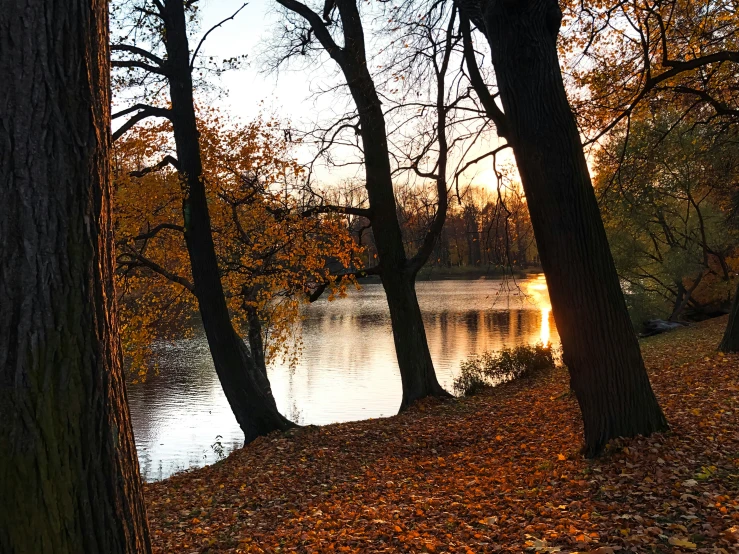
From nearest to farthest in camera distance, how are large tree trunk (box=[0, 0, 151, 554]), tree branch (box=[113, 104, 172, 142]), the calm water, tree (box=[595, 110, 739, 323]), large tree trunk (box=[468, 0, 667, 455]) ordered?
1. large tree trunk (box=[0, 0, 151, 554])
2. large tree trunk (box=[468, 0, 667, 455])
3. tree branch (box=[113, 104, 172, 142])
4. the calm water
5. tree (box=[595, 110, 739, 323])

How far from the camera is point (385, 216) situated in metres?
10.6

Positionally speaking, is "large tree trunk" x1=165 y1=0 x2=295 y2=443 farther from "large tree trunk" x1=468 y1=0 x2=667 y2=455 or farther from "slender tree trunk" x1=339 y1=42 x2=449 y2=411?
"large tree trunk" x1=468 y1=0 x2=667 y2=455

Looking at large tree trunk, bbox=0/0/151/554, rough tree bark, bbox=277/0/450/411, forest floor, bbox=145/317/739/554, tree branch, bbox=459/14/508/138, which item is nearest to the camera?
large tree trunk, bbox=0/0/151/554

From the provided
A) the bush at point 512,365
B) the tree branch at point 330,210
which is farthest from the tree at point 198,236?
the bush at point 512,365

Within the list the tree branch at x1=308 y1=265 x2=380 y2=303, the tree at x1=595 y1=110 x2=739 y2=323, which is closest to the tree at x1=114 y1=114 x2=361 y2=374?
the tree branch at x1=308 y1=265 x2=380 y2=303

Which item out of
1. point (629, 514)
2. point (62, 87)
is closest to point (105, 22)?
point (62, 87)

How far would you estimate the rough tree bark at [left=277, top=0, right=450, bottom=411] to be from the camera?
34.2ft

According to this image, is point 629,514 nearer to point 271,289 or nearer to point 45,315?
point 45,315

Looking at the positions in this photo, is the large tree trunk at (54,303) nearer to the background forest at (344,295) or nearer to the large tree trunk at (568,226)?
the background forest at (344,295)

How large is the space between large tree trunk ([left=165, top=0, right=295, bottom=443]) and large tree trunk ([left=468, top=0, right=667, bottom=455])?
16.7 ft

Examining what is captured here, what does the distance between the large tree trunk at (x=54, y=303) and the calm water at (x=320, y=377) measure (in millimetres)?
7174

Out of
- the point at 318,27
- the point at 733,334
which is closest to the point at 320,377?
the point at 318,27

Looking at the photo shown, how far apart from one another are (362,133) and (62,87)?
8440 mm

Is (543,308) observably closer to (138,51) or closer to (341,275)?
(341,275)
